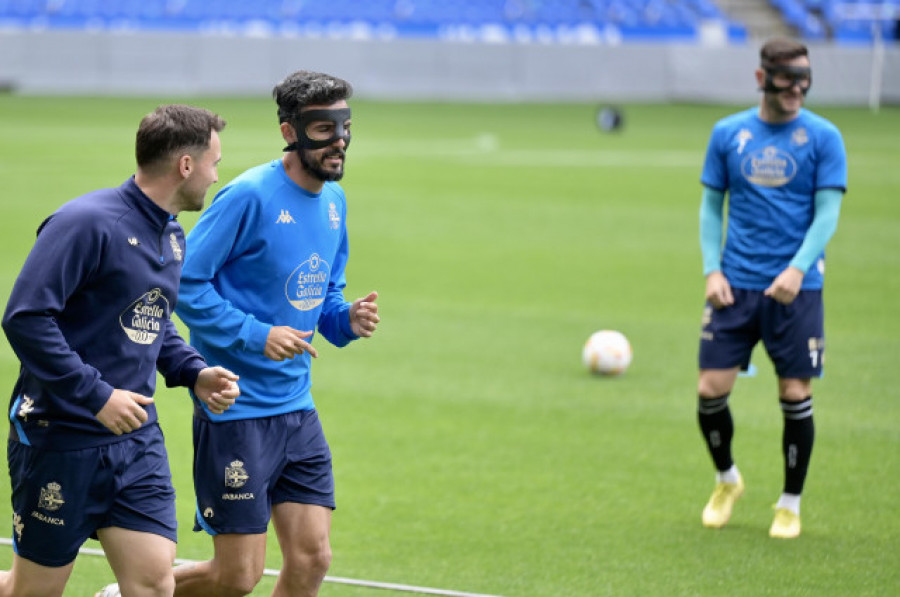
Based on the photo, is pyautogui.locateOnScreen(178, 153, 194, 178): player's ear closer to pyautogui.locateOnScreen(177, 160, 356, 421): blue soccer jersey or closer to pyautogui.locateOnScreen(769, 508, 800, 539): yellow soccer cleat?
pyautogui.locateOnScreen(177, 160, 356, 421): blue soccer jersey

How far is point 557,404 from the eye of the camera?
9.98 m

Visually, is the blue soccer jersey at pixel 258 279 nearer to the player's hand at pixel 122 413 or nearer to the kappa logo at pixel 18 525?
the player's hand at pixel 122 413

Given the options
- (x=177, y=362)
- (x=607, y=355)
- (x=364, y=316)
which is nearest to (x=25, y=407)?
(x=177, y=362)

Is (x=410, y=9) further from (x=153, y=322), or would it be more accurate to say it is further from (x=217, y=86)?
(x=153, y=322)

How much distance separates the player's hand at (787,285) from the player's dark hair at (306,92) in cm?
283

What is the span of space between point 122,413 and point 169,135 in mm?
954

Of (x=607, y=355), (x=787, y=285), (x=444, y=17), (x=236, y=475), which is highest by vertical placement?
(x=444, y=17)

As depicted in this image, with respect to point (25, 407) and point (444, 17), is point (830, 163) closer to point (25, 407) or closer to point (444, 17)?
point (25, 407)

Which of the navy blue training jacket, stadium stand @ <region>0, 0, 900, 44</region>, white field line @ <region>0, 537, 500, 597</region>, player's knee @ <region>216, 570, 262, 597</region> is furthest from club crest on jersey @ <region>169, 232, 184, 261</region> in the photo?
stadium stand @ <region>0, 0, 900, 44</region>

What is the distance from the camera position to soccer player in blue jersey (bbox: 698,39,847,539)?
7.16 metres

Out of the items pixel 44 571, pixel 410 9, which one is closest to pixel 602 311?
pixel 44 571

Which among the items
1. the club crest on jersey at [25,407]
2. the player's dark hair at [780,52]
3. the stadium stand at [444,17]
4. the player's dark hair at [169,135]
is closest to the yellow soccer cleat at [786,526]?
the player's dark hair at [780,52]

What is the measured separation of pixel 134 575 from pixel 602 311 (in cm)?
910

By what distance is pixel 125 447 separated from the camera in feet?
15.1
